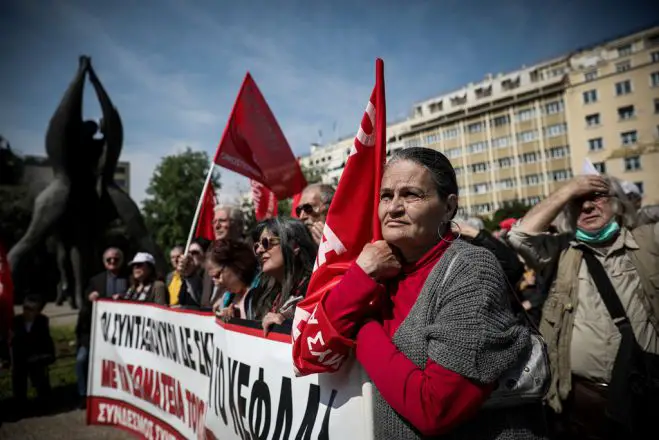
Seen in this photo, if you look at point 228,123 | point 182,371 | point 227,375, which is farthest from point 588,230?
point 228,123

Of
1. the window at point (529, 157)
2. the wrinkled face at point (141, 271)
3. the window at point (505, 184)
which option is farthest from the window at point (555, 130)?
the wrinkled face at point (141, 271)

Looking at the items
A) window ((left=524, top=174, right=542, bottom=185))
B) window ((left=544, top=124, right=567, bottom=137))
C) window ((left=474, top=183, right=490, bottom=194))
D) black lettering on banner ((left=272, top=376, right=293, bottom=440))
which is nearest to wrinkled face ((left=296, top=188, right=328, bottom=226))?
black lettering on banner ((left=272, top=376, right=293, bottom=440))

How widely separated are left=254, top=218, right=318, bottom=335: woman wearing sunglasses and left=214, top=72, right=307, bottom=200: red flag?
6.67ft

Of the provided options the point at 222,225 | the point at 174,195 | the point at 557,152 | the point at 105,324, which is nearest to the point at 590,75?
the point at 557,152

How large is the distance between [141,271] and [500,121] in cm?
5632

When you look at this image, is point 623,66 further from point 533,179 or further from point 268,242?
point 268,242

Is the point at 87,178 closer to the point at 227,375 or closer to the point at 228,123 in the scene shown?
the point at 228,123

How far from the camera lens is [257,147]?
503 cm

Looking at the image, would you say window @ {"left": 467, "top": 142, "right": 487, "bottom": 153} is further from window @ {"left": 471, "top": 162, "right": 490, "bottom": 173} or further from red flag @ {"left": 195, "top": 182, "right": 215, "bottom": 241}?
red flag @ {"left": 195, "top": 182, "right": 215, "bottom": 241}

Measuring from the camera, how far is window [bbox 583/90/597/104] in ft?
152

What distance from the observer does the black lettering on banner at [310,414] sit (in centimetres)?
191

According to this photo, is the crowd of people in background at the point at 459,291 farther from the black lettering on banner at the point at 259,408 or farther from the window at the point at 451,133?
the window at the point at 451,133

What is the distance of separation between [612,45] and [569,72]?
15.5 ft

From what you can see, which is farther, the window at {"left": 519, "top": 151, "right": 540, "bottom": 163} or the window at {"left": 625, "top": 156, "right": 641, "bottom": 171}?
the window at {"left": 519, "top": 151, "right": 540, "bottom": 163}
